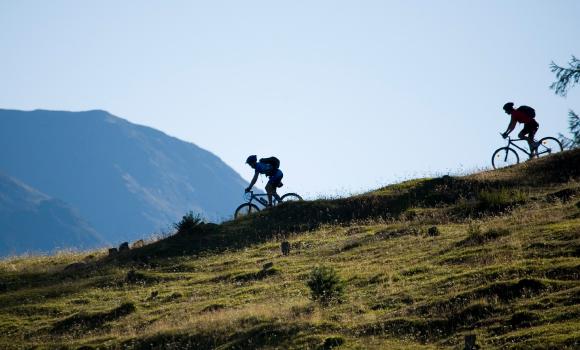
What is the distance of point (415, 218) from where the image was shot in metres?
33.2

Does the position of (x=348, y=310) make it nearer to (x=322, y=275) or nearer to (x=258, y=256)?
(x=322, y=275)

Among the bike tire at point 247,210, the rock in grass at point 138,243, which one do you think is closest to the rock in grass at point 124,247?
the rock in grass at point 138,243

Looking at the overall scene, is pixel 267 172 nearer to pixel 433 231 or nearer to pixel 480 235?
pixel 433 231

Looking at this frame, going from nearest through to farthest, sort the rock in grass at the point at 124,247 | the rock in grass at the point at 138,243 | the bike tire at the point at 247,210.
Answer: the rock in grass at the point at 124,247 → the rock in grass at the point at 138,243 → the bike tire at the point at 247,210

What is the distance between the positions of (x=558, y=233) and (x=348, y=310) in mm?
7275

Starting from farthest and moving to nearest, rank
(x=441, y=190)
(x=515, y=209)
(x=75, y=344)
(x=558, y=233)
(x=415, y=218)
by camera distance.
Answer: (x=441, y=190) → (x=415, y=218) → (x=515, y=209) → (x=558, y=233) → (x=75, y=344)

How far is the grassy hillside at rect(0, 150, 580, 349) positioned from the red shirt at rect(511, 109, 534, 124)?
189cm

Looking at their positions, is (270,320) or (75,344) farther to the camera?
(75,344)

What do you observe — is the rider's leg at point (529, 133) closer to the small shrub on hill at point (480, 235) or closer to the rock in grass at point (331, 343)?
the small shrub on hill at point (480, 235)

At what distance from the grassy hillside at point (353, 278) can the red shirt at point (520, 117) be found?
1890 millimetres

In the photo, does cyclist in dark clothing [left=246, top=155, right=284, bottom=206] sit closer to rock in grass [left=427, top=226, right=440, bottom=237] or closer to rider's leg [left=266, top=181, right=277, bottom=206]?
rider's leg [left=266, top=181, right=277, bottom=206]

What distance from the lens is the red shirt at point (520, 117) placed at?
38.2m

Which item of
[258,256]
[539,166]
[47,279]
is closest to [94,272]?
[47,279]

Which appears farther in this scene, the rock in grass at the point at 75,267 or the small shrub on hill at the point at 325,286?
the rock in grass at the point at 75,267
